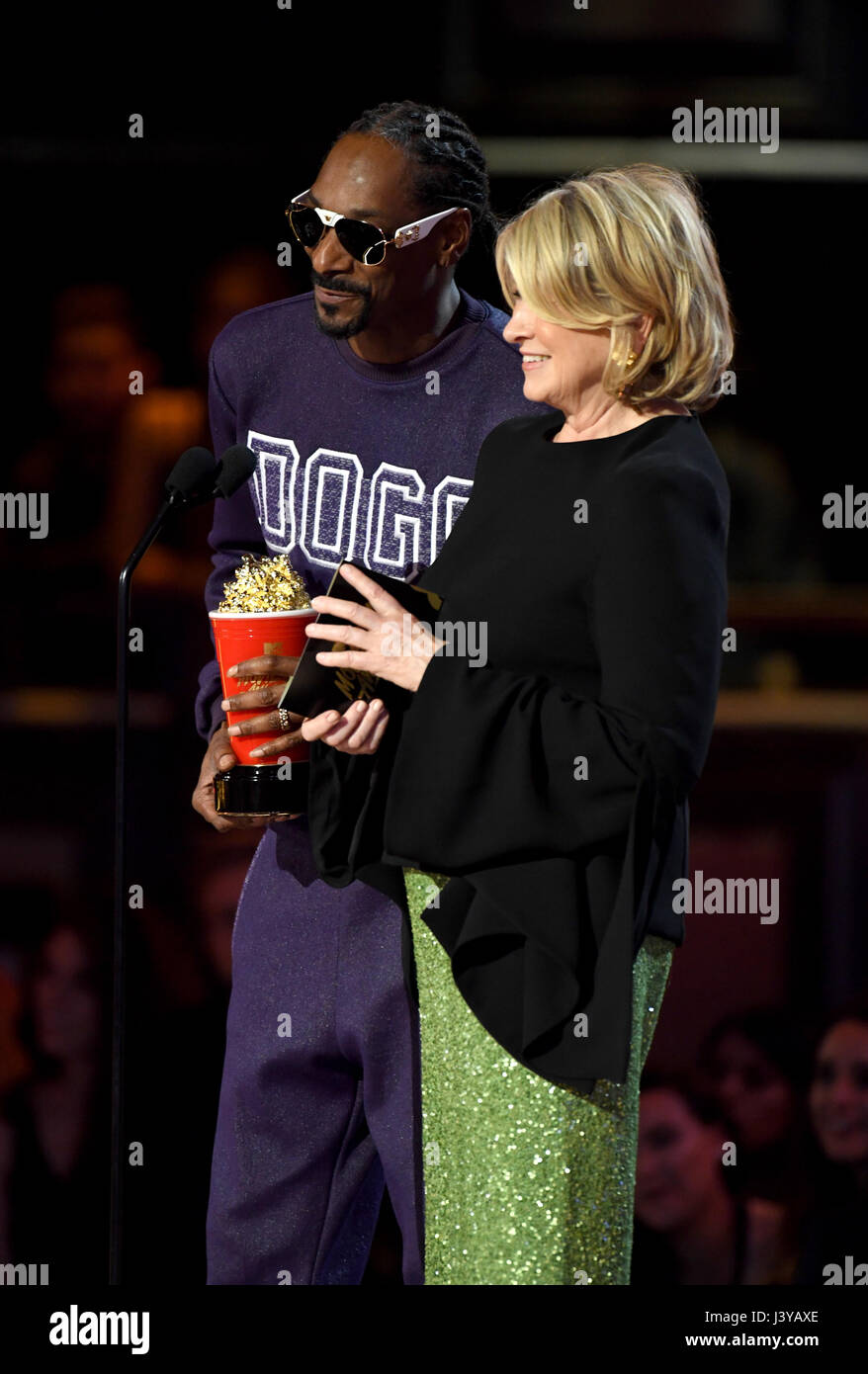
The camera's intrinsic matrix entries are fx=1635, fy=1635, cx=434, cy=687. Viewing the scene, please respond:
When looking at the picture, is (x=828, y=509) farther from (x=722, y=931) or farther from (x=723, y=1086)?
(x=723, y=1086)

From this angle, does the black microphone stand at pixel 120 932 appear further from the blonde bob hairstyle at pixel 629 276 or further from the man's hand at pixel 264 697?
the blonde bob hairstyle at pixel 629 276

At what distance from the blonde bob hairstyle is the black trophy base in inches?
25.0

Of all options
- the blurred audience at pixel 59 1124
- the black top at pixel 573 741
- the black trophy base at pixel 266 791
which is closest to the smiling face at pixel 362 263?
the black top at pixel 573 741

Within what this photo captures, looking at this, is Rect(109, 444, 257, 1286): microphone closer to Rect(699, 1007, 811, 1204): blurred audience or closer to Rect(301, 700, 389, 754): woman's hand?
Rect(301, 700, 389, 754): woman's hand

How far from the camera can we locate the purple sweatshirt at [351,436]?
2252 mm

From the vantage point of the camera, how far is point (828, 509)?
3.66 m

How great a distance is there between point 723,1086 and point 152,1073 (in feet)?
4.06

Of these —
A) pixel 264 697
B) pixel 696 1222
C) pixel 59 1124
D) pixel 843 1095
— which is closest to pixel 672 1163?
pixel 696 1222

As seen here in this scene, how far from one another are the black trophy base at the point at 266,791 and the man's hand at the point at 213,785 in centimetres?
3

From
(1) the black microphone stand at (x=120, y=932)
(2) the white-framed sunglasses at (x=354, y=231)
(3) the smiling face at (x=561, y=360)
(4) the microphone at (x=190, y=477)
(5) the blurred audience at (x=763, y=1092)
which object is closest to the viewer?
(3) the smiling face at (x=561, y=360)

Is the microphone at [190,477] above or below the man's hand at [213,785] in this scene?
above

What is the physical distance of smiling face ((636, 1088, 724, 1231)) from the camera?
132 inches

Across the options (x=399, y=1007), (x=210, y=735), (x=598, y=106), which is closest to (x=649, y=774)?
(x=399, y=1007)

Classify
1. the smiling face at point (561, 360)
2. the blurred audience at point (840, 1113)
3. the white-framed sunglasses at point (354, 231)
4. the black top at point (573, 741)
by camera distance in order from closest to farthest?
the black top at point (573, 741) < the smiling face at point (561, 360) < the white-framed sunglasses at point (354, 231) < the blurred audience at point (840, 1113)
